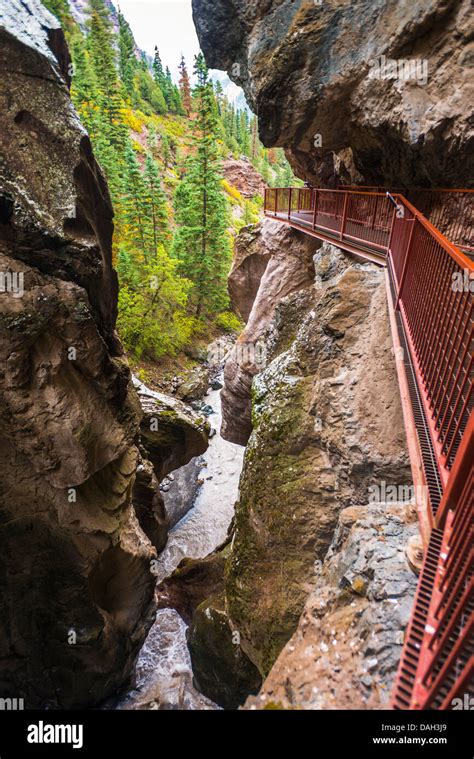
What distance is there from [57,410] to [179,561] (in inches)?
365

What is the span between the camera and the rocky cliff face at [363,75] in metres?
7.57

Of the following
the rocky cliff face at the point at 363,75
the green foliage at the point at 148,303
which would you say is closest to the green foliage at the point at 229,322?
the green foliage at the point at 148,303

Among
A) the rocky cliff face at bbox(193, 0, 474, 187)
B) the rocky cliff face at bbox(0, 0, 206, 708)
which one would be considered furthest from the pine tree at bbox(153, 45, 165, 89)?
the rocky cliff face at bbox(0, 0, 206, 708)

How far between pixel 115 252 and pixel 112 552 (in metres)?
19.2

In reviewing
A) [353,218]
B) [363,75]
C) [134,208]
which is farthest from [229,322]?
[363,75]

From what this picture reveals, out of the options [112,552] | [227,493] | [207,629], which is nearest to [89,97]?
[227,493]

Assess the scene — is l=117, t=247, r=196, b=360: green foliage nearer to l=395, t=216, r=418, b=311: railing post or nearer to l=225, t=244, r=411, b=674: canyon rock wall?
l=225, t=244, r=411, b=674: canyon rock wall

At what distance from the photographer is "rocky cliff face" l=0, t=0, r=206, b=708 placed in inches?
243

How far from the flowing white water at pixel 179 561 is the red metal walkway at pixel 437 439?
9.99 metres

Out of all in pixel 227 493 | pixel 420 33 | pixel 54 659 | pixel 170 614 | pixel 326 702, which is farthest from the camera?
pixel 227 493

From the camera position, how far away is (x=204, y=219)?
81.0ft

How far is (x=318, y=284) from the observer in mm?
9930

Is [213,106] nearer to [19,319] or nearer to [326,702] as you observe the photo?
[19,319]

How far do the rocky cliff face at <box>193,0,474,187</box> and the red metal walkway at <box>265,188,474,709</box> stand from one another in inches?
119
